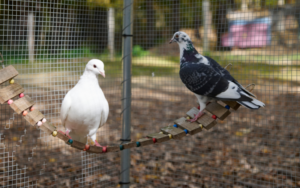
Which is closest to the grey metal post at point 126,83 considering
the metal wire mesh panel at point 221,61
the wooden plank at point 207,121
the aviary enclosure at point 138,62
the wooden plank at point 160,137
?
the aviary enclosure at point 138,62

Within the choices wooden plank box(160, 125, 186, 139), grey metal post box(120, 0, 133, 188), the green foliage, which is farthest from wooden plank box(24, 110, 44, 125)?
the green foliage

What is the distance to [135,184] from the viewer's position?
2.75 m

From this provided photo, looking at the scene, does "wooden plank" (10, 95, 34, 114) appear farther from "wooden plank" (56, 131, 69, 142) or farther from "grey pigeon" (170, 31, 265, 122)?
"grey pigeon" (170, 31, 265, 122)

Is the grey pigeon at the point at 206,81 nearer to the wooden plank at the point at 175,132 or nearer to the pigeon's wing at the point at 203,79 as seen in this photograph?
the pigeon's wing at the point at 203,79

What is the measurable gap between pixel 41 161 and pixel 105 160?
0.71 meters

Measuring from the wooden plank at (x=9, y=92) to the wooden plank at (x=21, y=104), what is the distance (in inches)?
1.8

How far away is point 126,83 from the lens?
7.31 feet

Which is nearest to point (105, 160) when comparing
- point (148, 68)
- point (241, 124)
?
point (148, 68)

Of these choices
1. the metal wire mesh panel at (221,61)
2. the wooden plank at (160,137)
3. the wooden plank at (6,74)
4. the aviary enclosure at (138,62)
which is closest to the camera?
the wooden plank at (6,74)

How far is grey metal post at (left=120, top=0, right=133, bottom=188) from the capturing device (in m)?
2.18

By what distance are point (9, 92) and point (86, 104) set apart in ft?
1.55

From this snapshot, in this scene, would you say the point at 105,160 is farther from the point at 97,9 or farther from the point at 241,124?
the point at 241,124

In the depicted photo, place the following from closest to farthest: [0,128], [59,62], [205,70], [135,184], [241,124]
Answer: [205,70]
[59,62]
[135,184]
[0,128]
[241,124]

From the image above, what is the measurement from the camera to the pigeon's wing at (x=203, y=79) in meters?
1.83
